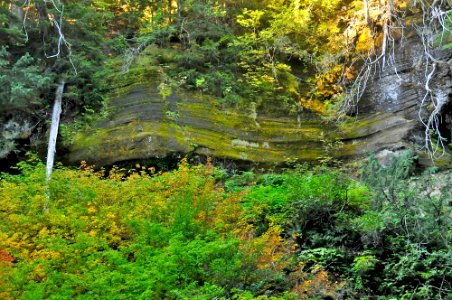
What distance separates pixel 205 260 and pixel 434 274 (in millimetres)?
3400

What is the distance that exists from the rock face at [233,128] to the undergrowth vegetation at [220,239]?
2106 millimetres

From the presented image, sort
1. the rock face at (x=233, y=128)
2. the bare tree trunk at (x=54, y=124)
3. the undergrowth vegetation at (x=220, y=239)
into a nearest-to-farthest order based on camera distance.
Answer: the undergrowth vegetation at (x=220, y=239) → the bare tree trunk at (x=54, y=124) → the rock face at (x=233, y=128)

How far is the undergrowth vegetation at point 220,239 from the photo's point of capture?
18.6ft

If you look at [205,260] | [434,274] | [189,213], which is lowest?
[434,274]

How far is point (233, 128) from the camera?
1269 centimetres

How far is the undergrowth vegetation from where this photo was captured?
5664 mm

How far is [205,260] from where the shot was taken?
5.92 m

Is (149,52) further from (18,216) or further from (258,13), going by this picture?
(18,216)

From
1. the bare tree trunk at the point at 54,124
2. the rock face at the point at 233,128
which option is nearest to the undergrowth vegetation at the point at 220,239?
the bare tree trunk at the point at 54,124

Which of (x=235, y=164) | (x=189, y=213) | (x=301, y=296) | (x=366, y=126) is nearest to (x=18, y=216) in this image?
(x=189, y=213)

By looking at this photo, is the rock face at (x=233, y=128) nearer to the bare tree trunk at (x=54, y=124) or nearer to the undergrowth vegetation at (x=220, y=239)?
the bare tree trunk at (x=54, y=124)

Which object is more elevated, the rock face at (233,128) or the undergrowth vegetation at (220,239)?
the rock face at (233,128)

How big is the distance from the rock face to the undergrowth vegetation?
2106 mm

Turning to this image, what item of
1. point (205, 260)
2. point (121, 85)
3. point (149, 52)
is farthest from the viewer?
point (149, 52)
